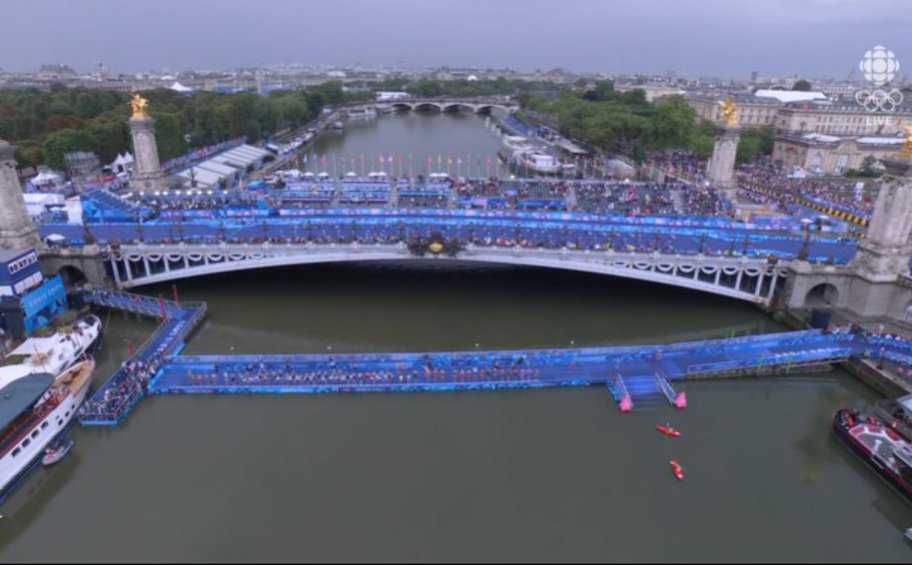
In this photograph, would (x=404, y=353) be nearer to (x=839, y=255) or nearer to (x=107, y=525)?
(x=107, y=525)

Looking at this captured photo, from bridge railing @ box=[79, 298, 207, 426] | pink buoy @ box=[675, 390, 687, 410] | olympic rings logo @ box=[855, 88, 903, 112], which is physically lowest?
pink buoy @ box=[675, 390, 687, 410]

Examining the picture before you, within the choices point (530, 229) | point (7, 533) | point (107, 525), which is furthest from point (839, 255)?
point (7, 533)

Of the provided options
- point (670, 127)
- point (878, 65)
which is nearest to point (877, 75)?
point (878, 65)

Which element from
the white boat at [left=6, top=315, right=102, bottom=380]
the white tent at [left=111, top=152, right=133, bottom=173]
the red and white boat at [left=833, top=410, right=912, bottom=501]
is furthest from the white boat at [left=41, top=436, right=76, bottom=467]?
the white tent at [left=111, top=152, right=133, bottom=173]

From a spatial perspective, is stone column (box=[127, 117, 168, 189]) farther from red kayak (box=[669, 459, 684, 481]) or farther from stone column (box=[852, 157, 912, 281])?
stone column (box=[852, 157, 912, 281])

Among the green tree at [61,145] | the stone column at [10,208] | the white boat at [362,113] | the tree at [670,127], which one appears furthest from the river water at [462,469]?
the white boat at [362,113]
